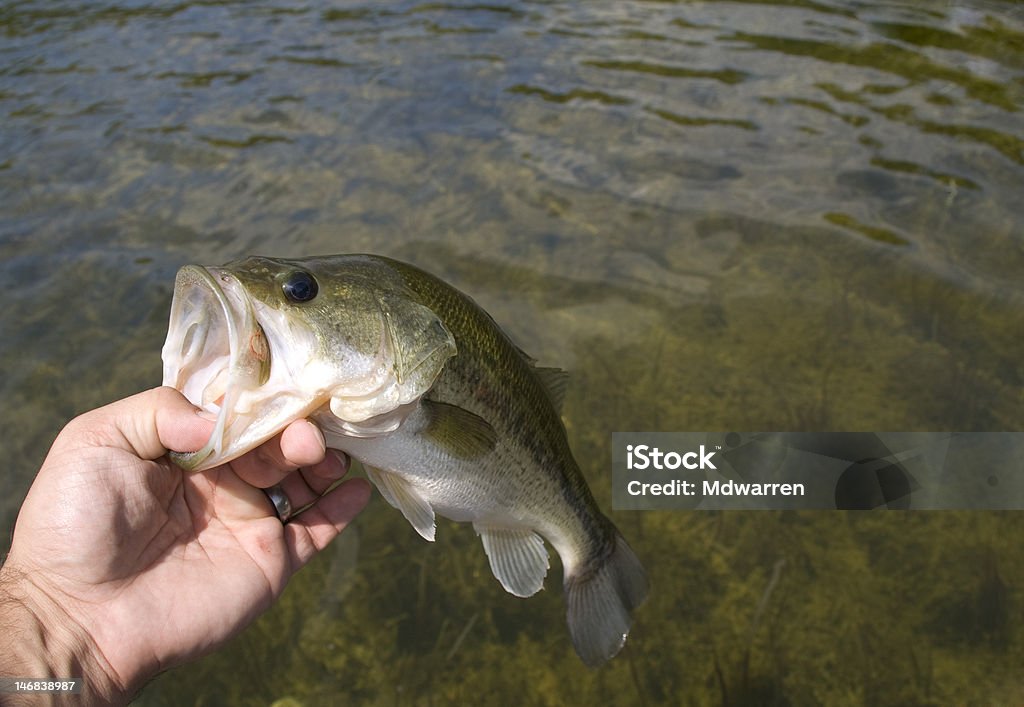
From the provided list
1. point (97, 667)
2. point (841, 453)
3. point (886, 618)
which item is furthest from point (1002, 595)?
point (97, 667)

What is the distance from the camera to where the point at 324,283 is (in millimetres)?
2115

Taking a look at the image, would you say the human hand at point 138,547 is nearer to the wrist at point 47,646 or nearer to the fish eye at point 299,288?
the wrist at point 47,646

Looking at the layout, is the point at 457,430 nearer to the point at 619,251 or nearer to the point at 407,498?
the point at 407,498

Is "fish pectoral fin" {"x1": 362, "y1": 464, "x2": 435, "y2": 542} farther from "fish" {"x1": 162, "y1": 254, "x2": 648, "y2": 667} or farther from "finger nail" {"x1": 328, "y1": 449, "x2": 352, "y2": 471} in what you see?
"finger nail" {"x1": 328, "y1": 449, "x2": 352, "y2": 471}

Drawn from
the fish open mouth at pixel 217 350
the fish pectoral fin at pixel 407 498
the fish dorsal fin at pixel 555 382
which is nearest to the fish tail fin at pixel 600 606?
the fish dorsal fin at pixel 555 382

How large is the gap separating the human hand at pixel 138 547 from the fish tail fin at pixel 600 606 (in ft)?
3.27

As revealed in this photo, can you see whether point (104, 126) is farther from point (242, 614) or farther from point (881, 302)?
point (881, 302)

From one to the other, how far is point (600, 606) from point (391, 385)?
51.5 inches

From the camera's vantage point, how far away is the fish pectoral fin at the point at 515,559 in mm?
2730

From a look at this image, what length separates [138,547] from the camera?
7.60 ft

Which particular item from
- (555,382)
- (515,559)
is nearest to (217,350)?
(555,382)

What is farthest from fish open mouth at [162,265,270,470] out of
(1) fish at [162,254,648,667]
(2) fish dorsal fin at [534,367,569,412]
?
(2) fish dorsal fin at [534,367,569,412]

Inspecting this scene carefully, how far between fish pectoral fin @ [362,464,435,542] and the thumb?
52 cm

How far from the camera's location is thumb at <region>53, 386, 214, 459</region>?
2.11 meters
